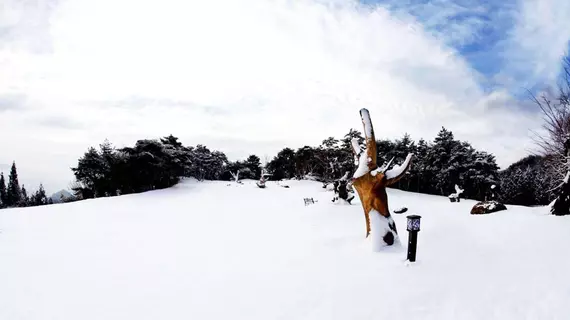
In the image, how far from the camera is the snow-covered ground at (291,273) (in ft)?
14.0

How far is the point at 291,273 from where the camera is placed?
5.71 m

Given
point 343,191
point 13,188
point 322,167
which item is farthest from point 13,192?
point 343,191

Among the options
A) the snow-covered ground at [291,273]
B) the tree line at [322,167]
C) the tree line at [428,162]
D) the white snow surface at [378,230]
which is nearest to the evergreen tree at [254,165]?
the tree line at [322,167]

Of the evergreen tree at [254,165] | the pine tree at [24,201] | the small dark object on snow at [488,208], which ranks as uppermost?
the evergreen tree at [254,165]

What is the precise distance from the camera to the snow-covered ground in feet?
14.0

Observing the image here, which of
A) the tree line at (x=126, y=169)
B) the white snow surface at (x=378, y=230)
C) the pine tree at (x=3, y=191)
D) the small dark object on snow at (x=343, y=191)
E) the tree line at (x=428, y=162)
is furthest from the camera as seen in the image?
the pine tree at (x=3, y=191)

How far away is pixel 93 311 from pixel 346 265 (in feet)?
13.8

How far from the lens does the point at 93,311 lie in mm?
4484

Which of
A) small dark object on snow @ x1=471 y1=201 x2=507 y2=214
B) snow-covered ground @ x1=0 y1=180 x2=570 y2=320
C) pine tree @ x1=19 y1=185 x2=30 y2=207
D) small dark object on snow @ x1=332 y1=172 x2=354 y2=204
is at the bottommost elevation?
pine tree @ x1=19 y1=185 x2=30 y2=207

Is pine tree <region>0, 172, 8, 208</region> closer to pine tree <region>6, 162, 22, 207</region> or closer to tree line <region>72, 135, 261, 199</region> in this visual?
pine tree <region>6, 162, 22, 207</region>

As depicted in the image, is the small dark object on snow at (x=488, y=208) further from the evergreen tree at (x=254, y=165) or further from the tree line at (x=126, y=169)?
the evergreen tree at (x=254, y=165)

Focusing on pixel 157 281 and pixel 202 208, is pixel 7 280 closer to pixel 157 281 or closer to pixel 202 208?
pixel 157 281

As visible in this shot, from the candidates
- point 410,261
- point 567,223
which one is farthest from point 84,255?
point 567,223

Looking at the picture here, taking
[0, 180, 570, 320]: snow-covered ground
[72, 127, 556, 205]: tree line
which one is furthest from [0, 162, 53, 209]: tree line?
[0, 180, 570, 320]: snow-covered ground
